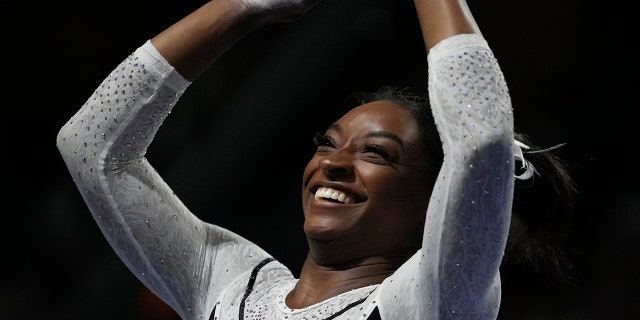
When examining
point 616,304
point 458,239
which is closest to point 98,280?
point 616,304

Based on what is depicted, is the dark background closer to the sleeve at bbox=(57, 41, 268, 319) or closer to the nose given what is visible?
the sleeve at bbox=(57, 41, 268, 319)

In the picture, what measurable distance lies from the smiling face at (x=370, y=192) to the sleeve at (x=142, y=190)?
0.72 ft

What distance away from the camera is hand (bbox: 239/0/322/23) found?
140cm

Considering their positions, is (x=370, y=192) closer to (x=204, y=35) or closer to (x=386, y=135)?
(x=386, y=135)

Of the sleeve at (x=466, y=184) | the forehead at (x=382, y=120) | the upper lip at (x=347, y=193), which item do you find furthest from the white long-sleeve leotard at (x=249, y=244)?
the forehead at (x=382, y=120)

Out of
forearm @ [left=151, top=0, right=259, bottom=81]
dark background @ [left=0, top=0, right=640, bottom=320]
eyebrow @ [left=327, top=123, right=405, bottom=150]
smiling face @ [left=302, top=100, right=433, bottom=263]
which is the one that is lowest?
dark background @ [left=0, top=0, right=640, bottom=320]

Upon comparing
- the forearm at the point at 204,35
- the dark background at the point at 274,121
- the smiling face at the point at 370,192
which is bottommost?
the dark background at the point at 274,121

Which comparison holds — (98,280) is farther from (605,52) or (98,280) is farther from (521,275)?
(605,52)

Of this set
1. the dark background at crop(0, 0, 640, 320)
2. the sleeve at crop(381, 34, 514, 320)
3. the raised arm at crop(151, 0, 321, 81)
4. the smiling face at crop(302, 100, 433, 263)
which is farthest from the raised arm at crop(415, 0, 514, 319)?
the dark background at crop(0, 0, 640, 320)

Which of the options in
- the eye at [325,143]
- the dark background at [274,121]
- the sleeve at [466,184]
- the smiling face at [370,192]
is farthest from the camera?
the dark background at [274,121]

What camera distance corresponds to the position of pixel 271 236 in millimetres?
2293

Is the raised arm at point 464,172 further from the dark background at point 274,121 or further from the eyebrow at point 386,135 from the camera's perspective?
the dark background at point 274,121

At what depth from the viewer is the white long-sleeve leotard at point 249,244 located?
3.62ft

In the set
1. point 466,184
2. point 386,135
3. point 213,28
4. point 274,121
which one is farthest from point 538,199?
point 274,121
